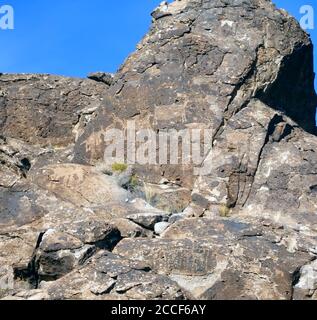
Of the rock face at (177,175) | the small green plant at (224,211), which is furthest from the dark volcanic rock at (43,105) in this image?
the small green plant at (224,211)

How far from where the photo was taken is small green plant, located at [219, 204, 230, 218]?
22.3 m

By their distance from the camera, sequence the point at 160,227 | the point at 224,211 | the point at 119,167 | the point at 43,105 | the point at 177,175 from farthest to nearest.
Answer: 1. the point at 43,105
2. the point at 119,167
3. the point at 177,175
4. the point at 224,211
5. the point at 160,227

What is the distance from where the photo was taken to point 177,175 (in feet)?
78.2

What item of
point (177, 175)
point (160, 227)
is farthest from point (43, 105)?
point (160, 227)

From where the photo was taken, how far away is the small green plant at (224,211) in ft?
73.3

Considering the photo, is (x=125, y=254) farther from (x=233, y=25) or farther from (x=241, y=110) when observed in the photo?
(x=233, y=25)

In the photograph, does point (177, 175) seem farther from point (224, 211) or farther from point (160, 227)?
point (160, 227)

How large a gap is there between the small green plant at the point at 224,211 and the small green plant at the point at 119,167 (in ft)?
8.20
